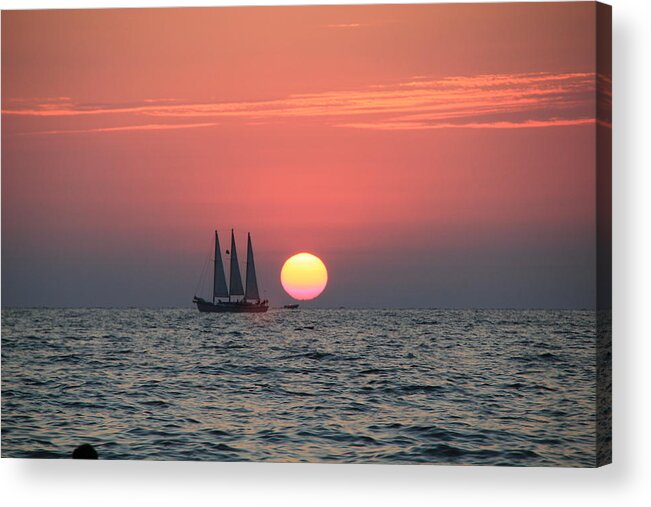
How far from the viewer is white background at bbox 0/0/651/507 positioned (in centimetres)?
1129

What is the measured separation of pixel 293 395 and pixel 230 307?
2285 millimetres

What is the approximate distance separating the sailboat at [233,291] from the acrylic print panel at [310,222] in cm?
9

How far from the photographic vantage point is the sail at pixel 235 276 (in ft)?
39.5

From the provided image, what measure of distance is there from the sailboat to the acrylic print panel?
0.09 meters

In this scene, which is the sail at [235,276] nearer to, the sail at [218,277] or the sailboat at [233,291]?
the sailboat at [233,291]

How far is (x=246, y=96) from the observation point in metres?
11.9

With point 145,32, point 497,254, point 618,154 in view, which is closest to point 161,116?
point 145,32

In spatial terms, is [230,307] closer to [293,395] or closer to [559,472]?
[293,395]

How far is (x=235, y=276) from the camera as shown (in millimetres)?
12906

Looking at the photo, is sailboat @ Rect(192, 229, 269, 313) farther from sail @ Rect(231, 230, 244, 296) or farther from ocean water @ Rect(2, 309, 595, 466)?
ocean water @ Rect(2, 309, 595, 466)

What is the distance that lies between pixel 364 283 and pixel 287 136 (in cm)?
144

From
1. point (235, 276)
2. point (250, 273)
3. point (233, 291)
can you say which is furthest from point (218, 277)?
point (233, 291)

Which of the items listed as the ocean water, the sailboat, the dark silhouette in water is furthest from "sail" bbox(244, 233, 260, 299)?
the dark silhouette in water

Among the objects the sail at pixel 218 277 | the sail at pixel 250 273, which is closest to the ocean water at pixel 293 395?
the sail at pixel 250 273
